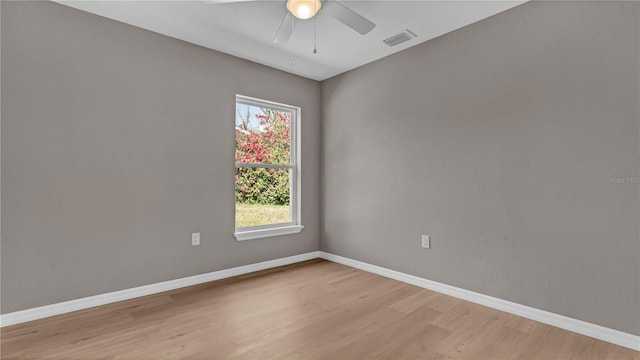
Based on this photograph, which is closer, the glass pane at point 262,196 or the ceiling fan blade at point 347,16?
the ceiling fan blade at point 347,16

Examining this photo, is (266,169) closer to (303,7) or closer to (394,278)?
(394,278)

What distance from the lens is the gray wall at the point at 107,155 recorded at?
7.53 ft

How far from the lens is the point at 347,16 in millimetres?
2154

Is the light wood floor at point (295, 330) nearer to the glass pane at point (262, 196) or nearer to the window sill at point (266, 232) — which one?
A: the window sill at point (266, 232)

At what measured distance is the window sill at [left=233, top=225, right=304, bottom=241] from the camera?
3.46m

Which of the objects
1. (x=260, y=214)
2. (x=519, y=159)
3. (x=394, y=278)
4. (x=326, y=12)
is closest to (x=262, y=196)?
(x=260, y=214)

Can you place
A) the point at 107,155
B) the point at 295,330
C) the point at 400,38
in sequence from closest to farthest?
the point at 295,330
the point at 107,155
the point at 400,38

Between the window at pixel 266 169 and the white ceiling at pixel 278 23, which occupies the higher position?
the white ceiling at pixel 278 23

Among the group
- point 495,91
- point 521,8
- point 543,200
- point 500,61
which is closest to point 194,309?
point 543,200

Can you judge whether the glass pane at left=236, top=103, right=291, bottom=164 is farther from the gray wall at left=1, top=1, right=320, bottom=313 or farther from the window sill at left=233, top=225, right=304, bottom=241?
the window sill at left=233, top=225, right=304, bottom=241

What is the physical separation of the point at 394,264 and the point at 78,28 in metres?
3.66

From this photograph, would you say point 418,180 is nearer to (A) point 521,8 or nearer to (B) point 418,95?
(B) point 418,95

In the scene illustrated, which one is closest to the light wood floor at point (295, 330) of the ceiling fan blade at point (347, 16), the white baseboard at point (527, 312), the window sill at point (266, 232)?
the white baseboard at point (527, 312)

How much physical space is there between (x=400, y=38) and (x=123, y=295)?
11.5 feet
